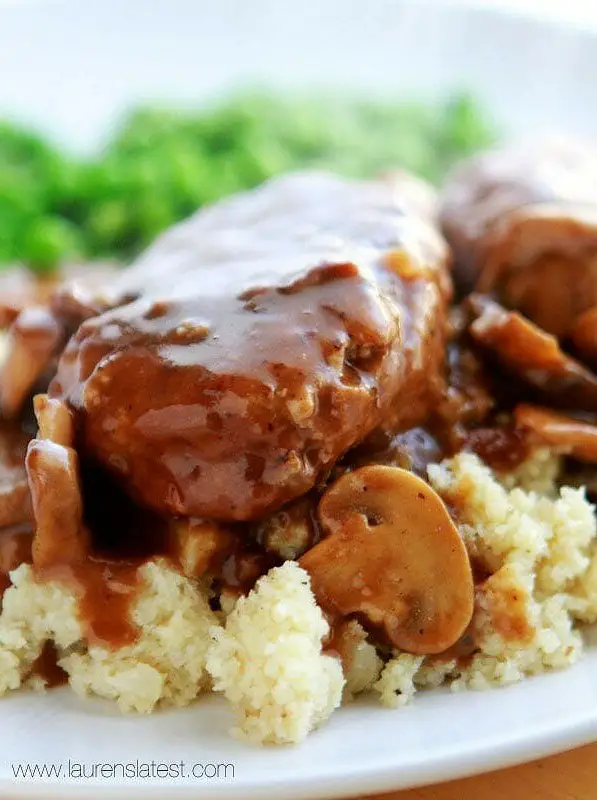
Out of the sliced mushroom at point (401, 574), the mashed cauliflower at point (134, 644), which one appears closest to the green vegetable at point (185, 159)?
the mashed cauliflower at point (134, 644)

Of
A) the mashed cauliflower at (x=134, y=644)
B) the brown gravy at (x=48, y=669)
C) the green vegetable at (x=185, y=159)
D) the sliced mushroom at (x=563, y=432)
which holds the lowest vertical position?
the green vegetable at (x=185, y=159)

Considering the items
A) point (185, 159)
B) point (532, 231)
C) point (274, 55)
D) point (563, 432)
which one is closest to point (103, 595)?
point (563, 432)

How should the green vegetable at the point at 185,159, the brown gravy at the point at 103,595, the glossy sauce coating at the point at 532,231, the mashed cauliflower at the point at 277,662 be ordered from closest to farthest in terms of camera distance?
the mashed cauliflower at the point at 277,662 < the brown gravy at the point at 103,595 < the glossy sauce coating at the point at 532,231 < the green vegetable at the point at 185,159

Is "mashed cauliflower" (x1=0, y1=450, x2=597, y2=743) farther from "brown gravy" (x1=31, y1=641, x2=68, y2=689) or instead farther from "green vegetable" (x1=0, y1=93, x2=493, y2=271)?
"green vegetable" (x1=0, y1=93, x2=493, y2=271)

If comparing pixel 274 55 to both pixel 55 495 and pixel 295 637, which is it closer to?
pixel 55 495

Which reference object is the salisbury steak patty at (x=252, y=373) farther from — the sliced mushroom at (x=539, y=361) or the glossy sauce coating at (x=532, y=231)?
the glossy sauce coating at (x=532, y=231)

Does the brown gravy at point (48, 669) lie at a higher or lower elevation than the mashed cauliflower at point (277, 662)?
lower

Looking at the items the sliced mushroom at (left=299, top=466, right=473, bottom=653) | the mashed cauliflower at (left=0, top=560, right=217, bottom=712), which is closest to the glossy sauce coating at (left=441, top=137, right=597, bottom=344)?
the sliced mushroom at (left=299, top=466, right=473, bottom=653)

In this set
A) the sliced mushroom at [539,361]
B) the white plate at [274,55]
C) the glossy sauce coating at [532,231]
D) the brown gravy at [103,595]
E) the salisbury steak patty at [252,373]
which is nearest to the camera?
the salisbury steak patty at [252,373]
